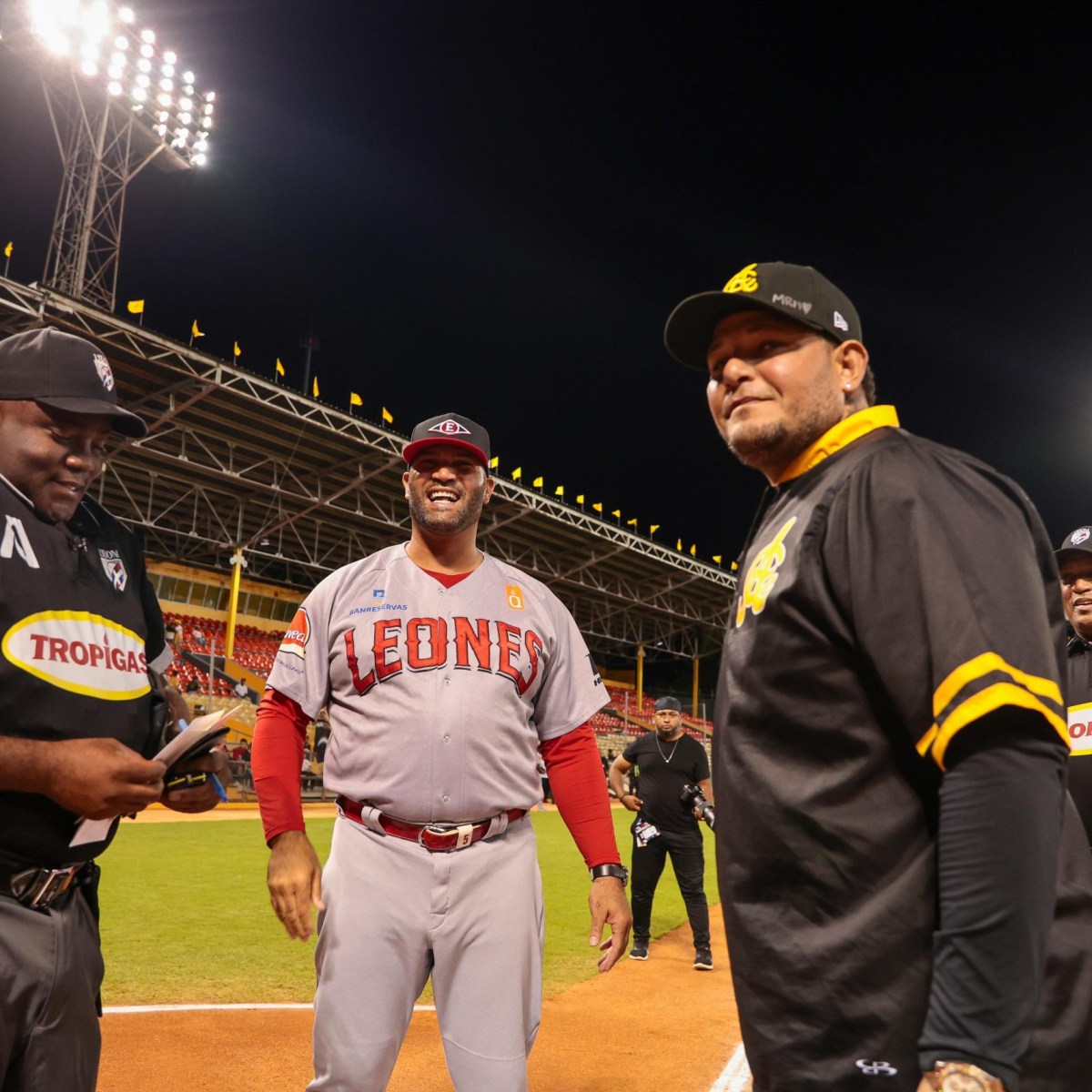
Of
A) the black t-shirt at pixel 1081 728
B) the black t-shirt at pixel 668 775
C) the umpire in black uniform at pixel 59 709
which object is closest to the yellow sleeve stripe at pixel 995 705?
the umpire in black uniform at pixel 59 709

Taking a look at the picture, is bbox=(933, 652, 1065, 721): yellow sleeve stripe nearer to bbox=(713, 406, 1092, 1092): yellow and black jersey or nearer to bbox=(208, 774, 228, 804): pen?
bbox=(713, 406, 1092, 1092): yellow and black jersey

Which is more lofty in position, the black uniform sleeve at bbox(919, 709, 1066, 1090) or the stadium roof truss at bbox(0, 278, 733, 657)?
the stadium roof truss at bbox(0, 278, 733, 657)

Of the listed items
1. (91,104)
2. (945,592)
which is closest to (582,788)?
(945,592)

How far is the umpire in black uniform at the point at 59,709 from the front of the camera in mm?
2105

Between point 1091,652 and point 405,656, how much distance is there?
3.44 metres

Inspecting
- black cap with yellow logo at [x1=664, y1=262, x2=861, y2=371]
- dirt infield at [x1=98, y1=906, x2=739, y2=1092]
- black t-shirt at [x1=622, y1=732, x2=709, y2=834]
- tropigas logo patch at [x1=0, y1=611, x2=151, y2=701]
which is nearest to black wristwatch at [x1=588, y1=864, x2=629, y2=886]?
tropigas logo patch at [x1=0, y1=611, x2=151, y2=701]

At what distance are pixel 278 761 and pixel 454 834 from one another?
26.5 inches

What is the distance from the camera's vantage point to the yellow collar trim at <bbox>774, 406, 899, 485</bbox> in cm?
175

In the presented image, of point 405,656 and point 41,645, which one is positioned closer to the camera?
point 41,645

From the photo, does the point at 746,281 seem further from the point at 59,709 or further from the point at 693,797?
the point at 693,797

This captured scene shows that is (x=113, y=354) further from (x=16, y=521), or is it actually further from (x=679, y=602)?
(x=679, y=602)

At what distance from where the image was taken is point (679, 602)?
43.2 metres

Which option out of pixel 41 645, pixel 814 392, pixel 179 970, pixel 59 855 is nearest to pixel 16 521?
pixel 41 645

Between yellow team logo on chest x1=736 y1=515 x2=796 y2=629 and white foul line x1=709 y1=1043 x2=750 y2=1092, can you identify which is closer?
yellow team logo on chest x1=736 y1=515 x2=796 y2=629
